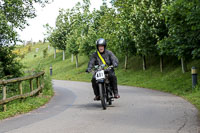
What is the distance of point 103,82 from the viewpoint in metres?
9.26

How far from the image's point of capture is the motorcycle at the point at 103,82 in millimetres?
9070

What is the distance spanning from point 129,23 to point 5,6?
16.6 meters

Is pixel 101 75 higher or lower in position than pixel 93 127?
higher

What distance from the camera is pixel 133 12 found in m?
28.0

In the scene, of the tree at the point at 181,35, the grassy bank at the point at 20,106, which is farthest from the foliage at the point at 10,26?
the tree at the point at 181,35

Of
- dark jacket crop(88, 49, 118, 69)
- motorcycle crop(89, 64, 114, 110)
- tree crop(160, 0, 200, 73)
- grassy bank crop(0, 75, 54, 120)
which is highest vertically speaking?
tree crop(160, 0, 200, 73)

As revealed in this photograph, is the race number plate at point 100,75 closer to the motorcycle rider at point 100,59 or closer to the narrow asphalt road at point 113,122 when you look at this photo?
the motorcycle rider at point 100,59

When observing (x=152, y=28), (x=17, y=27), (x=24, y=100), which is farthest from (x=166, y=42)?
(x=24, y=100)

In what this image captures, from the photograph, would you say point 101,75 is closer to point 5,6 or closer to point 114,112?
point 114,112

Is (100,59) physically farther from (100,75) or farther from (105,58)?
(100,75)

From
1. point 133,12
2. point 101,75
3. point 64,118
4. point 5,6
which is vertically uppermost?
point 133,12

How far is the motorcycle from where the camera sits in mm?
9070

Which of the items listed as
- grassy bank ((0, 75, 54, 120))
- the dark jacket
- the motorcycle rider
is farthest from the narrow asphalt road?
the dark jacket

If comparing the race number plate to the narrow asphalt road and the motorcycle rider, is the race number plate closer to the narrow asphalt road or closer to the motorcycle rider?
the motorcycle rider
